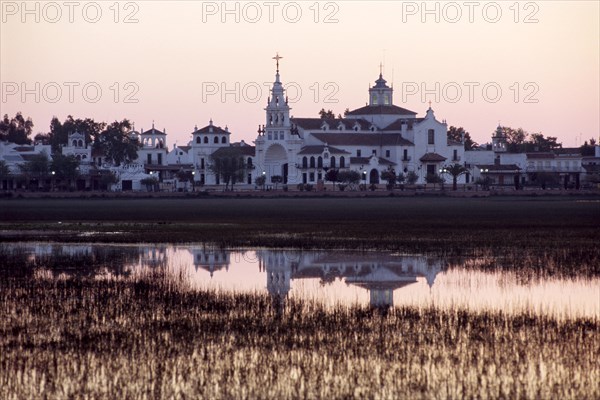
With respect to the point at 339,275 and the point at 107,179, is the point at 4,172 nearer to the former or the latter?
the point at 107,179

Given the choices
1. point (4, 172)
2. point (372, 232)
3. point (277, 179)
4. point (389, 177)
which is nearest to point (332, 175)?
point (389, 177)

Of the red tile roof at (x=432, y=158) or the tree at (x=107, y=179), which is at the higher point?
the red tile roof at (x=432, y=158)

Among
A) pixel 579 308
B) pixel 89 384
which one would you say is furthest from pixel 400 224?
pixel 89 384

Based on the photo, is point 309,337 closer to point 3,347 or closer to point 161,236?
point 3,347

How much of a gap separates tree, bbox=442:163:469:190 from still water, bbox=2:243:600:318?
123 m

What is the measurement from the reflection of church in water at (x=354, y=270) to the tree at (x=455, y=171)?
124760 millimetres

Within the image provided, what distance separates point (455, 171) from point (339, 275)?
135 meters

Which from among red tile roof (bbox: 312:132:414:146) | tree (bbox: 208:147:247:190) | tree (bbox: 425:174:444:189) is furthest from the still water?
red tile roof (bbox: 312:132:414:146)

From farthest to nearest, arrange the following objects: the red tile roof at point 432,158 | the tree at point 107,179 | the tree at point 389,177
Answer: the red tile roof at point 432,158 < the tree at point 107,179 < the tree at point 389,177

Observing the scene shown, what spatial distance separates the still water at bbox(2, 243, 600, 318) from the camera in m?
28.7

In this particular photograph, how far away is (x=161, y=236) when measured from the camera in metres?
55.2

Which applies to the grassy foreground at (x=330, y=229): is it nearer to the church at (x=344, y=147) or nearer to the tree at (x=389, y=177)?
the tree at (x=389, y=177)

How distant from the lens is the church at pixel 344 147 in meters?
178

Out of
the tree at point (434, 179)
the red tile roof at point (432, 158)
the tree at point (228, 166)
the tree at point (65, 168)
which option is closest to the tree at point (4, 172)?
the tree at point (65, 168)
